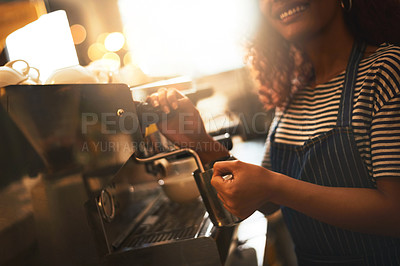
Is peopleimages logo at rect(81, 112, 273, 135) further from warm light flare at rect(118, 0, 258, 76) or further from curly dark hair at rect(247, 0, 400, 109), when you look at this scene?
warm light flare at rect(118, 0, 258, 76)

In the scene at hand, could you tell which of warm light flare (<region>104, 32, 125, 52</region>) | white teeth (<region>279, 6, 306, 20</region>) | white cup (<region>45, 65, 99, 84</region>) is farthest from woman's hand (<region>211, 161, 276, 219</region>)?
warm light flare (<region>104, 32, 125, 52</region>)

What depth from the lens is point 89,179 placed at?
2.38 ft

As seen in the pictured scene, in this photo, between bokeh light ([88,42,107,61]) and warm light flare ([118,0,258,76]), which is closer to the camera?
bokeh light ([88,42,107,61])

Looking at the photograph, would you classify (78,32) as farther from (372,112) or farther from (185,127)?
(372,112)

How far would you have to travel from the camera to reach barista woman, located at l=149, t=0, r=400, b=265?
0.74 meters

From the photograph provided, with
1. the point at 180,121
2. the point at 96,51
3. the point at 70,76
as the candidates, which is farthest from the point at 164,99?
the point at 96,51

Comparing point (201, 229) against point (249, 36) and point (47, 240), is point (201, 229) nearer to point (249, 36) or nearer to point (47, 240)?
point (47, 240)

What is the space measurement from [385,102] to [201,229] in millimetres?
517

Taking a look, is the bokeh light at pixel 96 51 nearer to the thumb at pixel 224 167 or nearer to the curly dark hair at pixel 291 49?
the curly dark hair at pixel 291 49

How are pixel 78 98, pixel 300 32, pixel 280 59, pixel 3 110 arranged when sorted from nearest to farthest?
pixel 3 110 → pixel 78 98 → pixel 300 32 → pixel 280 59

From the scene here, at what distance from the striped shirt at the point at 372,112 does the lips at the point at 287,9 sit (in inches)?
7.9

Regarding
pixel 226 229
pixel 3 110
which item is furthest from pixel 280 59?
pixel 3 110

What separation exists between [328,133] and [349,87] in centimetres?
12

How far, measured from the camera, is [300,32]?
947 millimetres
